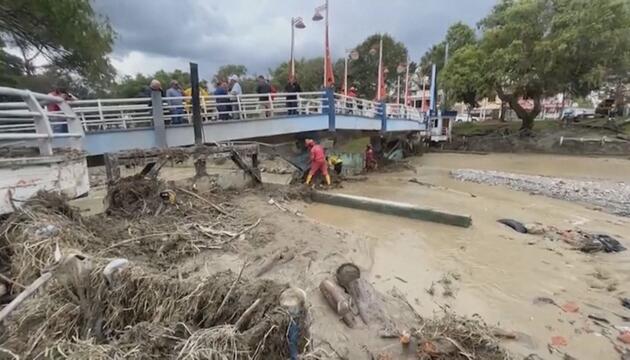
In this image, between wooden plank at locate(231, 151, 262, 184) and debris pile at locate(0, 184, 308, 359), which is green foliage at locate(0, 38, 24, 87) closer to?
wooden plank at locate(231, 151, 262, 184)

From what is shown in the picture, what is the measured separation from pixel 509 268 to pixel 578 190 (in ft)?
36.0

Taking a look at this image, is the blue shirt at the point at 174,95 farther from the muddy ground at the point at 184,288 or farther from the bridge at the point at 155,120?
the muddy ground at the point at 184,288

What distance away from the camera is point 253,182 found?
35.1 ft

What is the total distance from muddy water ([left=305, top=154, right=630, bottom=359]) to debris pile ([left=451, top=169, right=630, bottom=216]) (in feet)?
3.68

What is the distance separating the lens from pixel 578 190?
14836 mm

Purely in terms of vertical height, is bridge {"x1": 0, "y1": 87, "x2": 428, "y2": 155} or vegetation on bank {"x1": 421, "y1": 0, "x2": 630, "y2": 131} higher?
vegetation on bank {"x1": 421, "y1": 0, "x2": 630, "y2": 131}

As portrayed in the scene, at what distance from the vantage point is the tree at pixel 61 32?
1220 centimetres

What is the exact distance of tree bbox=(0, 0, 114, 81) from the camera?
12203mm

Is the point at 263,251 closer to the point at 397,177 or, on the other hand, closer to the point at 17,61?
the point at 397,177

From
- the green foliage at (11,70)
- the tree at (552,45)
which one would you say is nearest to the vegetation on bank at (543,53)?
the tree at (552,45)

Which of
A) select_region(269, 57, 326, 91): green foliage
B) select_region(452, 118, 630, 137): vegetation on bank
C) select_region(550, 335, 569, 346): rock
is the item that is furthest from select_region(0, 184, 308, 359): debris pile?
select_region(269, 57, 326, 91): green foliage

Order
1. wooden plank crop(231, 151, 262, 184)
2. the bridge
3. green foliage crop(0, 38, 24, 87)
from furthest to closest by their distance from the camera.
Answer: green foliage crop(0, 38, 24, 87), wooden plank crop(231, 151, 262, 184), the bridge

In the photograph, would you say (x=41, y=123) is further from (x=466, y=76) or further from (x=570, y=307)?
(x=466, y=76)

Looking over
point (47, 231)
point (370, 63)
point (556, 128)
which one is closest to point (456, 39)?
point (370, 63)
